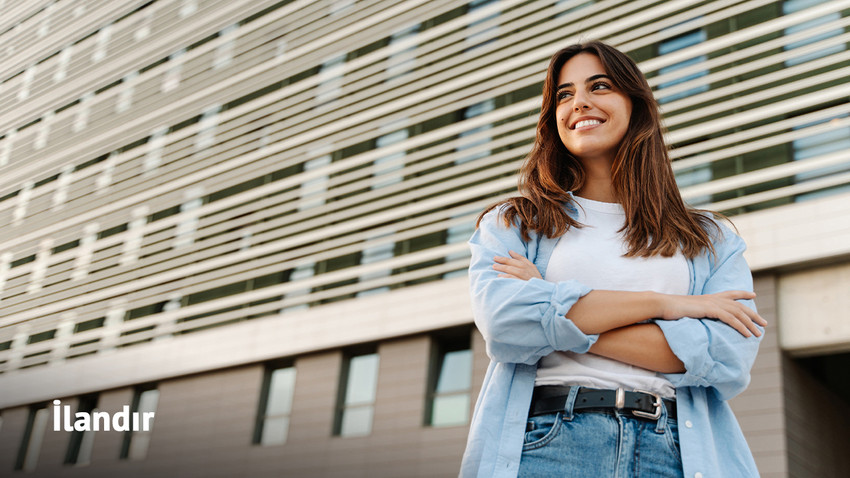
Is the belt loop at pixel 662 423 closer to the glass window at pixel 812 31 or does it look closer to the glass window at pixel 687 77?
the glass window at pixel 687 77

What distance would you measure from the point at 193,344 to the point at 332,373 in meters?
4.11

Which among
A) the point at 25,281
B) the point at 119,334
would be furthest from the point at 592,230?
the point at 25,281

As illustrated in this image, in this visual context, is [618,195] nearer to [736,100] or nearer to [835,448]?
[736,100]

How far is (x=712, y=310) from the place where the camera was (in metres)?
2.08

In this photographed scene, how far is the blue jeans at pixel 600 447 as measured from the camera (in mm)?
1829

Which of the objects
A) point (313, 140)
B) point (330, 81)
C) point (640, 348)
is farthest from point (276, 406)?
point (640, 348)

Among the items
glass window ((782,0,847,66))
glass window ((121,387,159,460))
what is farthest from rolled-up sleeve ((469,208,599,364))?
glass window ((121,387,159,460))

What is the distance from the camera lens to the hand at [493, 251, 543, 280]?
83.0 inches

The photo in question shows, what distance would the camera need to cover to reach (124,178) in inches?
912

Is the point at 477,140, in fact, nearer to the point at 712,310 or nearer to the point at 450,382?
the point at 450,382

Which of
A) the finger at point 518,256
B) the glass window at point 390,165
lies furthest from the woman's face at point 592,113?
the glass window at point 390,165

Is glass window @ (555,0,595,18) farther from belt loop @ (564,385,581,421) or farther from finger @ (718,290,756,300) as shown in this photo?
belt loop @ (564,385,581,421)

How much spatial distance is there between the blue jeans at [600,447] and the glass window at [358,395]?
14.2 metres

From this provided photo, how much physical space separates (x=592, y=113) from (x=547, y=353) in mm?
739
